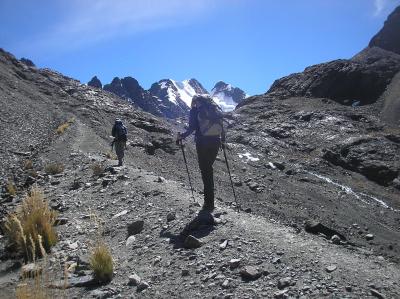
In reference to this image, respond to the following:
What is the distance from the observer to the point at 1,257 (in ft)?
29.0

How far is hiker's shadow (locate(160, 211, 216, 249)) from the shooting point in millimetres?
8211

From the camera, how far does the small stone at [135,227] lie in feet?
29.8

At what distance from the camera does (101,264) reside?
6945 mm

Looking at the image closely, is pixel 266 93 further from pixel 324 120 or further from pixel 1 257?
pixel 1 257

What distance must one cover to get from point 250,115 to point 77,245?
163 feet

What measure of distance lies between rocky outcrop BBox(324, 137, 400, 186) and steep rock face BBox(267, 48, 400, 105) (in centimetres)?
1998

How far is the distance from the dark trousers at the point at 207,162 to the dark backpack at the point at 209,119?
25cm

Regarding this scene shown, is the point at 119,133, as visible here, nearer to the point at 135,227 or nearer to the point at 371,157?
the point at 135,227

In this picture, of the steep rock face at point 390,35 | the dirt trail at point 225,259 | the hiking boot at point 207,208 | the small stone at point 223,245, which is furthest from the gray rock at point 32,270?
the steep rock face at point 390,35

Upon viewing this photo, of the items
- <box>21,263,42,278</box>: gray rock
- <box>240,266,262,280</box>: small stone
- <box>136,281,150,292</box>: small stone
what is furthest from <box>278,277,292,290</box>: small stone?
<box>21,263,42,278</box>: gray rock

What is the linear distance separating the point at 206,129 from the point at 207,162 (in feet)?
2.45

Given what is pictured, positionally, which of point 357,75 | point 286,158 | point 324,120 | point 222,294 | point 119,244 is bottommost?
point 222,294

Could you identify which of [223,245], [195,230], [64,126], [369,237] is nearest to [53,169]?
[195,230]

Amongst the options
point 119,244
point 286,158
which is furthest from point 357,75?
point 119,244
